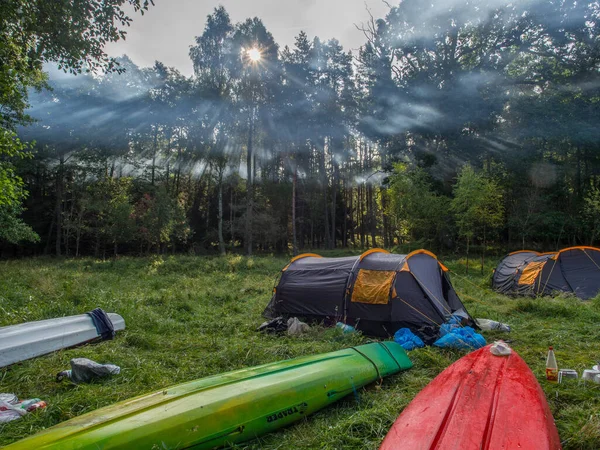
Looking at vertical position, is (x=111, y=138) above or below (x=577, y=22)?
below

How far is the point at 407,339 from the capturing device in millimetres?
5609

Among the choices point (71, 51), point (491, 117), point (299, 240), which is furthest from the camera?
point (299, 240)

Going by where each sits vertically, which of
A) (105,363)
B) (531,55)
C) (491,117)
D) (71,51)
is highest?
(531,55)

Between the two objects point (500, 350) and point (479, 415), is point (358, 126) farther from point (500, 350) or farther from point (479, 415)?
point (479, 415)

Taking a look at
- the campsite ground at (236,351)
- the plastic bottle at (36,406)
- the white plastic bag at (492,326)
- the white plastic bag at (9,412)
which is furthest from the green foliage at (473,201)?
the white plastic bag at (9,412)

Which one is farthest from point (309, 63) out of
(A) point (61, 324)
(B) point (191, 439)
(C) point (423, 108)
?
(B) point (191, 439)

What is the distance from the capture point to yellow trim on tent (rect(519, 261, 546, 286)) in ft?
32.6

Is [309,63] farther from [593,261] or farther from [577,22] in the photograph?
[593,261]

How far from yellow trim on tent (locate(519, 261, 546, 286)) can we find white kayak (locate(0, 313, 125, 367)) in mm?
10553

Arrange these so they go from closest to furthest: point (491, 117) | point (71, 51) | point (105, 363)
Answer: point (105, 363) → point (71, 51) → point (491, 117)

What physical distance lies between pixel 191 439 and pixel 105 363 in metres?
2.57

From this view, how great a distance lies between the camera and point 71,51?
257 inches

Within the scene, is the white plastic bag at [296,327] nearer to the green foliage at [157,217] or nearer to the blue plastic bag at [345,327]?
the blue plastic bag at [345,327]

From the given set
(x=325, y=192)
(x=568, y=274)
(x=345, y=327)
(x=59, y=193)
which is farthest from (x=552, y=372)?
(x=59, y=193)
